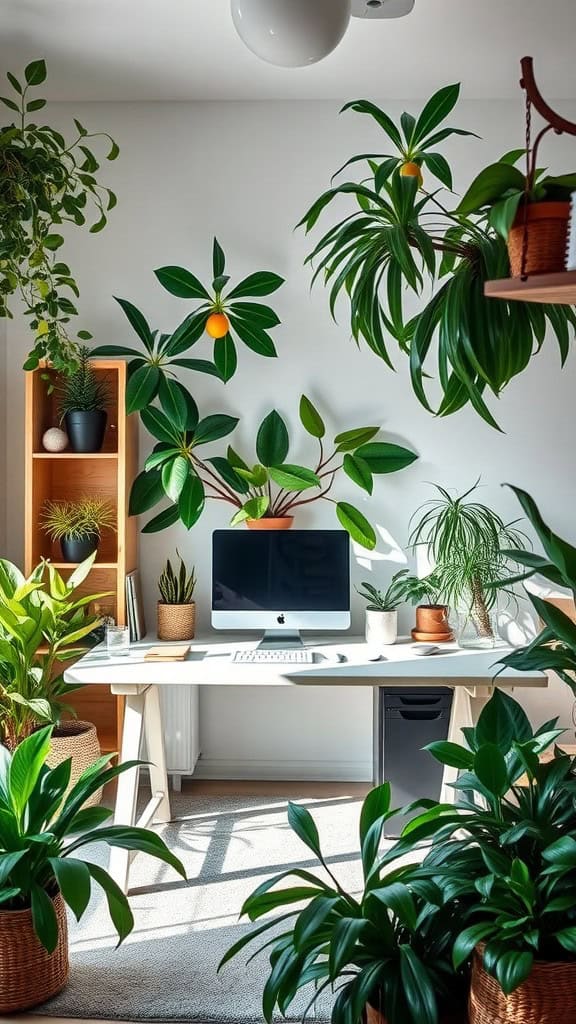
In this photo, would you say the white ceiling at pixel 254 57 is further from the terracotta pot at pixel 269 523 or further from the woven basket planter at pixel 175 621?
the woven basket planter at pixel 175 621

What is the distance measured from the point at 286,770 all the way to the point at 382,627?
917 mm

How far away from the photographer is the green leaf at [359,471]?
390 cm

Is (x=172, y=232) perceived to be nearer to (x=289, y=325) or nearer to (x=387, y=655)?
(x=289, y=325)

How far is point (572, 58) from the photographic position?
359 cm

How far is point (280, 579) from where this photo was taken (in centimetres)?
384

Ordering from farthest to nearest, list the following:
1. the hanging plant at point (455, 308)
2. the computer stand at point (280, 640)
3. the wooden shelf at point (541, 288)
Result: the computer stand at point (280, 640) → the hanging plant at point (455, 308) → the wooden shelf at point (541, 288)

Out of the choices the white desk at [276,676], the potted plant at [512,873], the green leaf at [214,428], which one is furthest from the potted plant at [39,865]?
the green leaf at [214,428]

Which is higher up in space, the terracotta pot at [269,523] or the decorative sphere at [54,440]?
the decorative sphere at [54,440]

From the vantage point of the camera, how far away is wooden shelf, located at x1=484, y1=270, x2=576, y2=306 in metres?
1.47

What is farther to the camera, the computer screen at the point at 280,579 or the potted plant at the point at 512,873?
the computer screen at the point at 280,579

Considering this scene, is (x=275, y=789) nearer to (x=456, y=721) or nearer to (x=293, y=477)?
(x=456, y=721)

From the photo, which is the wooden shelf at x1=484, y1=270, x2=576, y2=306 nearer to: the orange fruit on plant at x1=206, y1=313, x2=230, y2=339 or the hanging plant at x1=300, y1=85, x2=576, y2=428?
the hanging plant at x1=300, y1=85, x2=576, y2=428

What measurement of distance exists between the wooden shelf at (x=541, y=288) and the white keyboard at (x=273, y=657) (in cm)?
209

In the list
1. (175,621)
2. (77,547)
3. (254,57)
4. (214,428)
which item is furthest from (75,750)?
(254,57)
